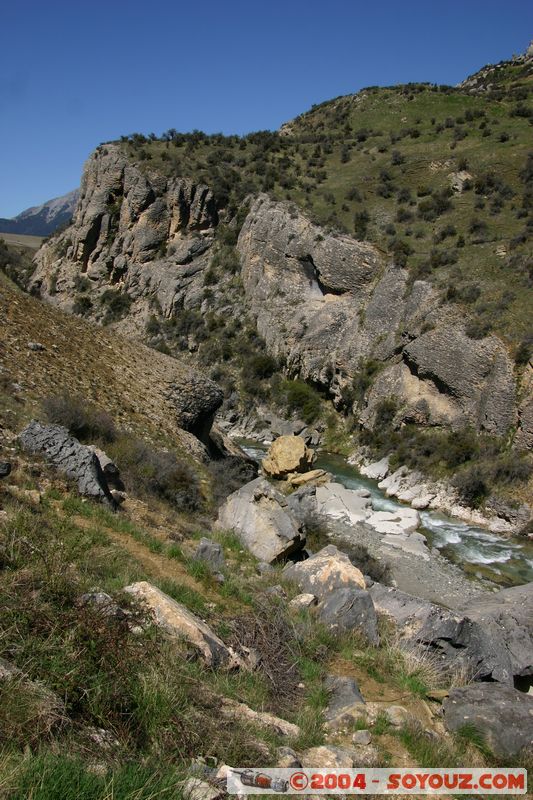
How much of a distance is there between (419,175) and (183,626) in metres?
42.1

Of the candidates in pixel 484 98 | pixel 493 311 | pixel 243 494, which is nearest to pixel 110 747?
pixel 243 494

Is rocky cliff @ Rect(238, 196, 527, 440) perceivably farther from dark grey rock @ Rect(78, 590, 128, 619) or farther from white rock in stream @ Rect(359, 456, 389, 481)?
dark grey rock @ Rect(78, 590, 128, 619)

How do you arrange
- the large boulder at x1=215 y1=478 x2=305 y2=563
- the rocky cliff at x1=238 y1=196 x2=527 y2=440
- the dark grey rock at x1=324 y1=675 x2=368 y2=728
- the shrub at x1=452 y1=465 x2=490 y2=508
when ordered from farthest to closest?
the rocky cliff at x1=238 y1=196 x2=527 y2=440 → the shrub at x1=452 y1=465 x2=490 y2=508 → the large boulder at x1=215 y1=478 x2=305 y2=563 → the dark grey rock at x1=324 y1=675 x2=368 y2=728

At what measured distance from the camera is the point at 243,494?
1155 centimetres

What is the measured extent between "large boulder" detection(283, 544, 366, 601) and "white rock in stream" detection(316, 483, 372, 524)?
36.8 ft

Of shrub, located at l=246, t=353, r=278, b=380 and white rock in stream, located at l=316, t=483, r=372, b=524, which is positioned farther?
shrub, located at l=246, t=353, r=278, b=380

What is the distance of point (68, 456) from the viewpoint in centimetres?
875

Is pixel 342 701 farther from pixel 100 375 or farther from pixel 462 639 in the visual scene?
pixel 100 375

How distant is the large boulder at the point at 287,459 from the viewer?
24.6m

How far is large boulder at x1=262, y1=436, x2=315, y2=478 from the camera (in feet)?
80.6

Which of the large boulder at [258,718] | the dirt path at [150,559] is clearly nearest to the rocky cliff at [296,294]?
the dirt path at [150,559]

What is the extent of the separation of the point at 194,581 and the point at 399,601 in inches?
121

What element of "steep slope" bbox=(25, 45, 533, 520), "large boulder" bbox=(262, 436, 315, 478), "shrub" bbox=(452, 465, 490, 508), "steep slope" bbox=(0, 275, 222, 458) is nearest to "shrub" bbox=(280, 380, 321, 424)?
"steep slope" bbox=(25, 45, 533, 520)

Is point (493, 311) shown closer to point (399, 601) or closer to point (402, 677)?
point (399, 601)
